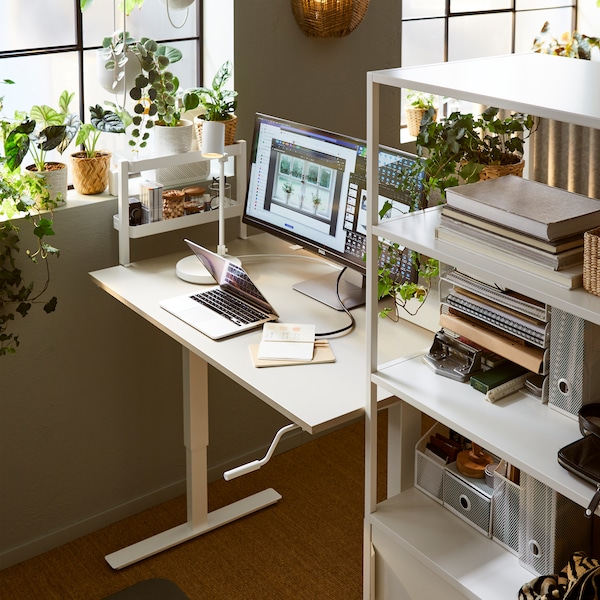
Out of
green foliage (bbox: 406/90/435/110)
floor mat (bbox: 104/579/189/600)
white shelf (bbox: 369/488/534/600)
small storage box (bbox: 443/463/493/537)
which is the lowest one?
floor mat (bbox: 104/579/189/600)

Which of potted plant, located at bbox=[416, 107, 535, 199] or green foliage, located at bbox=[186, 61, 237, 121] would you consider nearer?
potted plant, located at bbox=[416, 107, 535, 199]

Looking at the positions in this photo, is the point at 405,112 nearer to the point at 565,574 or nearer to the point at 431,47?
the point at 431,47

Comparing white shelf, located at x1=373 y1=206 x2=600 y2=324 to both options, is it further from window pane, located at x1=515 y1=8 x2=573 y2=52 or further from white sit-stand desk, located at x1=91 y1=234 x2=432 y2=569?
window pane, located at x1=515 y1=8 x2=573 y2=52

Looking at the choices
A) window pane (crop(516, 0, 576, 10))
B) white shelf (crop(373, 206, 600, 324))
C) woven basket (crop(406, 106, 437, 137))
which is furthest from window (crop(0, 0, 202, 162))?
window pane (crop(516, 0, 576, 10))

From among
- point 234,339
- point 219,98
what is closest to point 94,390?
point 234,339

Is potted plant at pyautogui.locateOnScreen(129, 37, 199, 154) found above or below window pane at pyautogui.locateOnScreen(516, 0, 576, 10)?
below

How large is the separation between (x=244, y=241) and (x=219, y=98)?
18.0 inches

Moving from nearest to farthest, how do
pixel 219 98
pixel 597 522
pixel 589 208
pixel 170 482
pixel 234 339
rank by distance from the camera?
1. pixel 589 208
2. pixel 597 522
3. pixel 234 339
4. pixel 219 98
5. pixel 170 482

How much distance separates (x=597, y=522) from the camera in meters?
1.99

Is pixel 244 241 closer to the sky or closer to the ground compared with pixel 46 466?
closer to the sky

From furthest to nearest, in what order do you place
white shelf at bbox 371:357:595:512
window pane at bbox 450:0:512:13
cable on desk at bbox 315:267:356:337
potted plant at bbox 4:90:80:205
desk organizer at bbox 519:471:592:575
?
1. window pane at bbox 450:0:512:13
2. potted plant at bbox 4:90:80:205
3. cable on desk at bbox 315:267:356:337
4. desk organizer at bbox 519:471:592:575
5. white shelf at bbox 371:357:595:512

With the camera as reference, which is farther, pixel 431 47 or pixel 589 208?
pixel 431 47

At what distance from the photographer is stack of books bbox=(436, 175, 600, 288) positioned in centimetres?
167

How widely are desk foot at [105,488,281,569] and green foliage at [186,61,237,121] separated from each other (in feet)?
4.12
